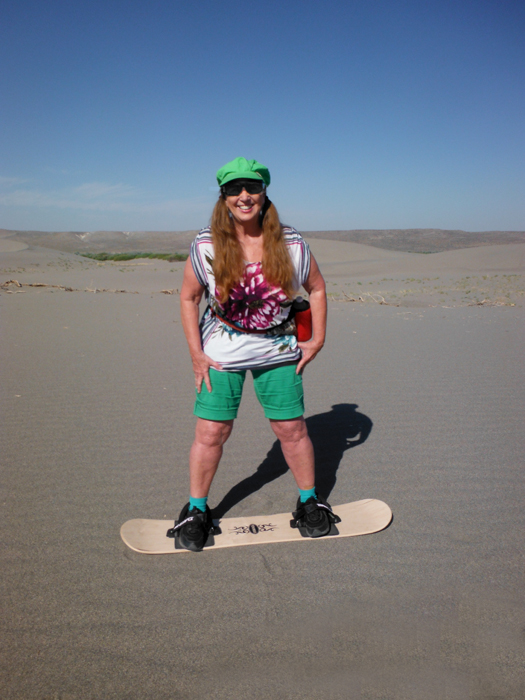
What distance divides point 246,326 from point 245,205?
0.56 metres

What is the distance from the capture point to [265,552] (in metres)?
2.53

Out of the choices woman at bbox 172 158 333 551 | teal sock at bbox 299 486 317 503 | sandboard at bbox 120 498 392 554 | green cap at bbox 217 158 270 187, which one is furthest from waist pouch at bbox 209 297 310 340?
sandboard at bbox 120 498 392 554

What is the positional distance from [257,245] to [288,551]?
1.51 m

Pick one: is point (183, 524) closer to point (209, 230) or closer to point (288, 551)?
point (288, 551)

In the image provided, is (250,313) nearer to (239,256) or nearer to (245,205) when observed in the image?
(239,256)

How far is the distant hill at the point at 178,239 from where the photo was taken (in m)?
67.9

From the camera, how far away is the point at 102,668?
1819 mm

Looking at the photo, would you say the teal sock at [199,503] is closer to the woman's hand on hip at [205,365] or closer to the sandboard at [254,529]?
the sandboard at [254,529]

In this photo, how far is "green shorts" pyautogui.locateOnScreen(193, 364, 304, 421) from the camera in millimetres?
2498

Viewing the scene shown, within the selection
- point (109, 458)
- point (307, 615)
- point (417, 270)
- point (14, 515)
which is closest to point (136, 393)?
point (109, 458)

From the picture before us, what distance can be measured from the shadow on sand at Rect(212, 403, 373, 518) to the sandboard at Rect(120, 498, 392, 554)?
0.25 m

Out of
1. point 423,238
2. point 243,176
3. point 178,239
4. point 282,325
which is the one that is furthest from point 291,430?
point 178,239

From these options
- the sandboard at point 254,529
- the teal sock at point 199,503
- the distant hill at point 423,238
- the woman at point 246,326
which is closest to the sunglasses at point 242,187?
the woman at point 246,326

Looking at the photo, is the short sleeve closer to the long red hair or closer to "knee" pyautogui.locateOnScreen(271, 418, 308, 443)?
the long red hair
